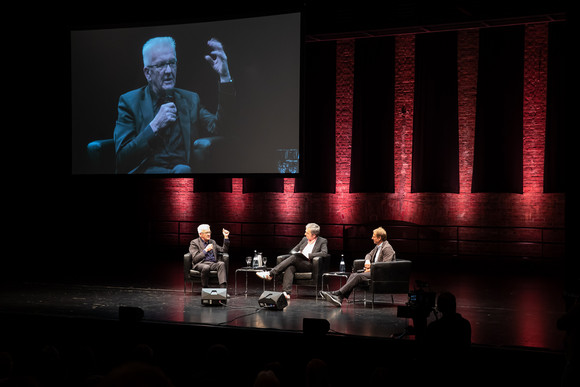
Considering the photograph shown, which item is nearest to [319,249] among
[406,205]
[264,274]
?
[264,274]

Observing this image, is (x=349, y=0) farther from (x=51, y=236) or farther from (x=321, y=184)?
(x=51, y=236)

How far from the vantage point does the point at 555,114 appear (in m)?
11.6

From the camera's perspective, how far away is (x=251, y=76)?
9.54 metres

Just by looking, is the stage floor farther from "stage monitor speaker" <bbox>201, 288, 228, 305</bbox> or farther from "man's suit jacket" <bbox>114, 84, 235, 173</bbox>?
"man's suit jacket" <bbox>114, 84, 235, 173</bbox>

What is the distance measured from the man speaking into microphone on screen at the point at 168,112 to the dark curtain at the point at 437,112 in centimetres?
450

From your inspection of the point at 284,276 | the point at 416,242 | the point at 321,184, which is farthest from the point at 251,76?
the point at 416,242

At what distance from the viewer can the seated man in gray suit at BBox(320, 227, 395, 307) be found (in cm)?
786

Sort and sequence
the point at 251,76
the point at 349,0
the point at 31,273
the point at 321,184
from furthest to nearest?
the point at 321,184, the point at 31,273, the point at 251,76, the point at 349,0

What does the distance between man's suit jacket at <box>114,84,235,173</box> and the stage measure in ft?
6.16

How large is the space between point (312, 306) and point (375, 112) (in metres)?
6.07

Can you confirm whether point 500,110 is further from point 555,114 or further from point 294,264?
point 294,264

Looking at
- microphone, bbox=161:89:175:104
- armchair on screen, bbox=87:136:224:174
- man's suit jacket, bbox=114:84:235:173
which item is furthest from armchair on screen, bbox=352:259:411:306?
microphone, bbox=161:89:175:104

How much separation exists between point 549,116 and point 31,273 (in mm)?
9240

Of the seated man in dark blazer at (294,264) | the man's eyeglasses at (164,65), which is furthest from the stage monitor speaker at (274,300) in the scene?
the man's eyeglasses at (164,65)
